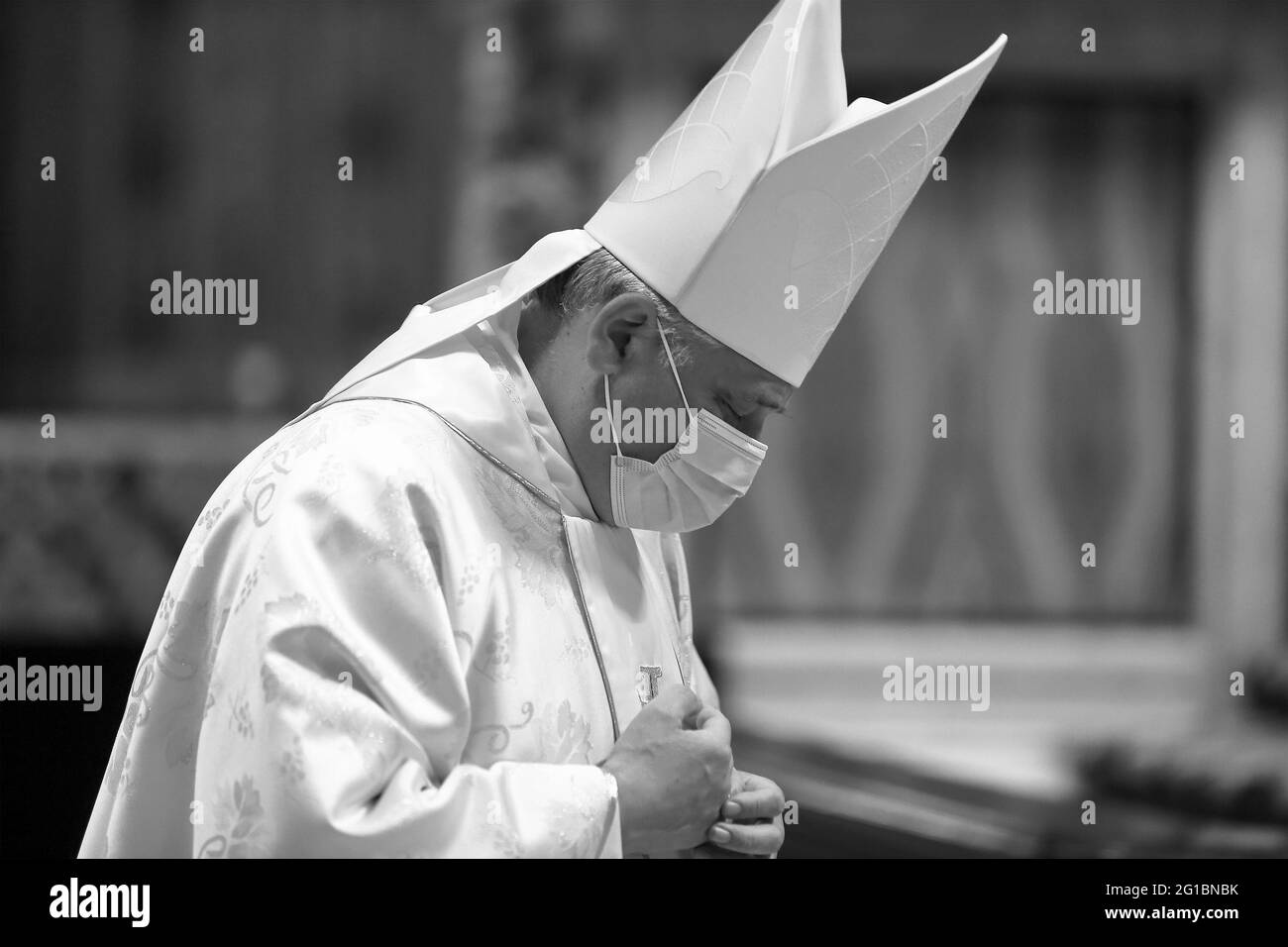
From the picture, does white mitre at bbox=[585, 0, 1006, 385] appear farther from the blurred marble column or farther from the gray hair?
the blurred marble column

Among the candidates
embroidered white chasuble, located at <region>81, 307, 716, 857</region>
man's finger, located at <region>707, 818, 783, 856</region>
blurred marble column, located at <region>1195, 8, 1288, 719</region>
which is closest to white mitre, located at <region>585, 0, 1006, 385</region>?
embroidered white chasuble, located at <region>81, 307, 716, 857</region>

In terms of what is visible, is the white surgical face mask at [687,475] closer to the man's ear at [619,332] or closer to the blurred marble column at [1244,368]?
the man's ear at [619,332]

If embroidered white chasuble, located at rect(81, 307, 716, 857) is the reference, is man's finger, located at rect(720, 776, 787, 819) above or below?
below

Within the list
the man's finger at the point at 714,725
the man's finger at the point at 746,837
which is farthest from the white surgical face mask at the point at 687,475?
the man's finger at the point at 746,837

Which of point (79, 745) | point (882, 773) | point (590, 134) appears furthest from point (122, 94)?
point (882, 773)

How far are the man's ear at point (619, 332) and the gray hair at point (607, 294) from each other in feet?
0.06

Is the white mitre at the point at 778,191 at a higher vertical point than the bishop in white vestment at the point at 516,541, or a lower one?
higher

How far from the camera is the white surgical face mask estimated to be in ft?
5.65

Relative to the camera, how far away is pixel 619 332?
1.70 m

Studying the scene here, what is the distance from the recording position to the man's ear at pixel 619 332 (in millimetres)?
1688

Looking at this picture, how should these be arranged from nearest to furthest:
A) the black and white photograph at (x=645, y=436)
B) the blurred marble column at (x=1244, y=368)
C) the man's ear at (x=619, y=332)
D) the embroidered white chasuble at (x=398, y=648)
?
the embroidered white chasuble at (x=398, y=648) < the black and white photograph at (x=645, y=436) < the man's ear at (x=619, y=332) < the blurred marble column at (x=1244, y=368)

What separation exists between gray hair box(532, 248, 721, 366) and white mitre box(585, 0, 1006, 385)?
1 centimetres
